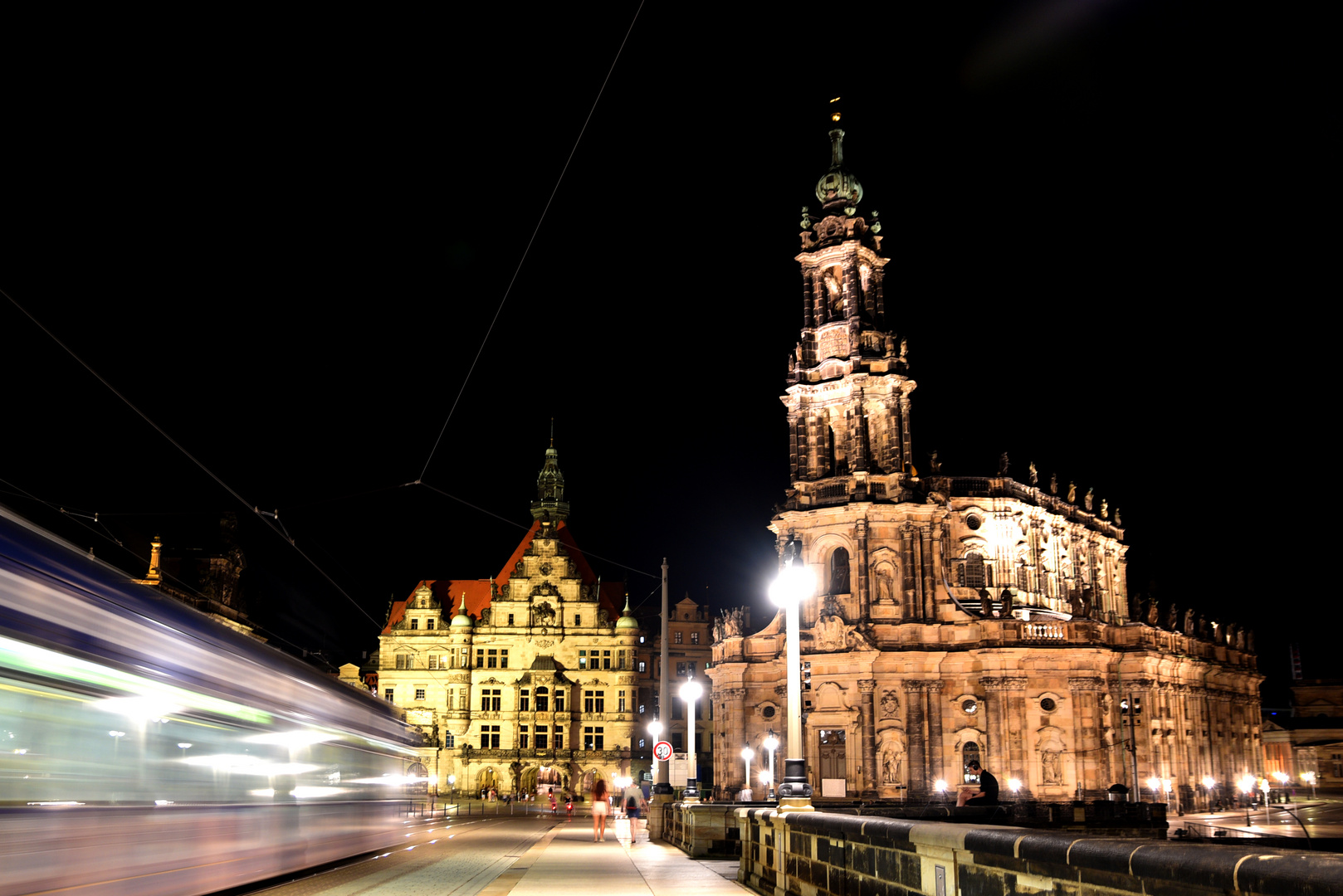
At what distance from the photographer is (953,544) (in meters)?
58.0

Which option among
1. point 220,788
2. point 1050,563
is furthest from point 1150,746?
point 220,788

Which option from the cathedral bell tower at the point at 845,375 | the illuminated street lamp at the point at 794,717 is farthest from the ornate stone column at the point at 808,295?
the illuminated street lamp at the point at 794,717

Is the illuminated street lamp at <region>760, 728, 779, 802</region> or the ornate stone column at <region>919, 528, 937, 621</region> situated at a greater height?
the ornate stone column at <region>919, 528, 937, 621</region>

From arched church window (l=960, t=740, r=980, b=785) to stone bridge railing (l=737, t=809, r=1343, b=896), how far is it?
39725mm

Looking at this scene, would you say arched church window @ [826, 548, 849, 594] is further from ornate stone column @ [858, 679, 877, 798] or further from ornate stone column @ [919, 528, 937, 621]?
ornate stone column @ [858, 679, 877, 798]

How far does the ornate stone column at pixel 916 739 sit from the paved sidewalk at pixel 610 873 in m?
24.7

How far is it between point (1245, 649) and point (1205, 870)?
82.6 metres

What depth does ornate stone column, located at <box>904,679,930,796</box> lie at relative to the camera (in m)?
49.7

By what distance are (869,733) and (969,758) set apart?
4559 millimetres

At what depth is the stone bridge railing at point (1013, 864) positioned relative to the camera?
425 cm

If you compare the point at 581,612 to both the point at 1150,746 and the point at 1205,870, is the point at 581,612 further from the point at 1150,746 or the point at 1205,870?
the point at 1205,870

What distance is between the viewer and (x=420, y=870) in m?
17.8

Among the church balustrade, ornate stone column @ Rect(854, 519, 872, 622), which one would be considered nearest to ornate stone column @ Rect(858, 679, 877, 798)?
ornate stone column @ Rect(854, 519, 872, 622)

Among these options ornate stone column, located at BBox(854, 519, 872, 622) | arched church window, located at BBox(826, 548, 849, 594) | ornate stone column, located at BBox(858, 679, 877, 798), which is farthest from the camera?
arched church window, located at BBox(826, 548, 849, 594)
